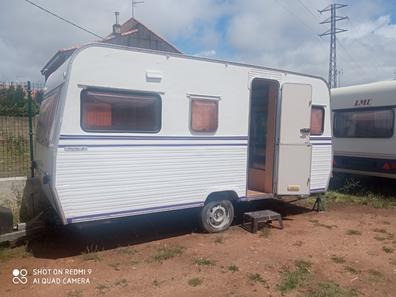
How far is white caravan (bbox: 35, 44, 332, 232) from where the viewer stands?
518 centimetres

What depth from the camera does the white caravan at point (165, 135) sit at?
17.0ft

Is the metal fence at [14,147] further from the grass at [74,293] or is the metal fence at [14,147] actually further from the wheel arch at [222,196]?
the grass at [74,293]

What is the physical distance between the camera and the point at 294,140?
290 inches

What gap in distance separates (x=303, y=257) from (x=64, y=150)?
3635 mm

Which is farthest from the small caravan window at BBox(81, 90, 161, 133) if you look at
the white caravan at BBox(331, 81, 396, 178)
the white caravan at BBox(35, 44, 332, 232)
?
the white caravan at BBox(331, 81, 396, 178)

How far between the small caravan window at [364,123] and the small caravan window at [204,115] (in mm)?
5142

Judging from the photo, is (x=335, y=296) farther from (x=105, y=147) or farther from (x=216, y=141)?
(x=105, y=147)

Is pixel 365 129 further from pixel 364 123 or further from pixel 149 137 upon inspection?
pixel 149 137

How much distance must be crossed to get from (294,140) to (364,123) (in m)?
3.68

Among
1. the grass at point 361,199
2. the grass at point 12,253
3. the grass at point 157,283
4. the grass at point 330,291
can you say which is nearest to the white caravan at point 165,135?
the grass at point 12,253

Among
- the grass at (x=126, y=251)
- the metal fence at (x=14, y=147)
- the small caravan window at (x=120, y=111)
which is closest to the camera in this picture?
the small caravan window at (x=120, y=111)

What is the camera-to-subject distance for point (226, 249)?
19.4 feet

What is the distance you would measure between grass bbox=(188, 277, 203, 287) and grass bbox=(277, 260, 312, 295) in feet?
3.08

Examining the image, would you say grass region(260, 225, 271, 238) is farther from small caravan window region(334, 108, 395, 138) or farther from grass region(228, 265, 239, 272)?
small caravan window region(334, 108, 395, 138)
